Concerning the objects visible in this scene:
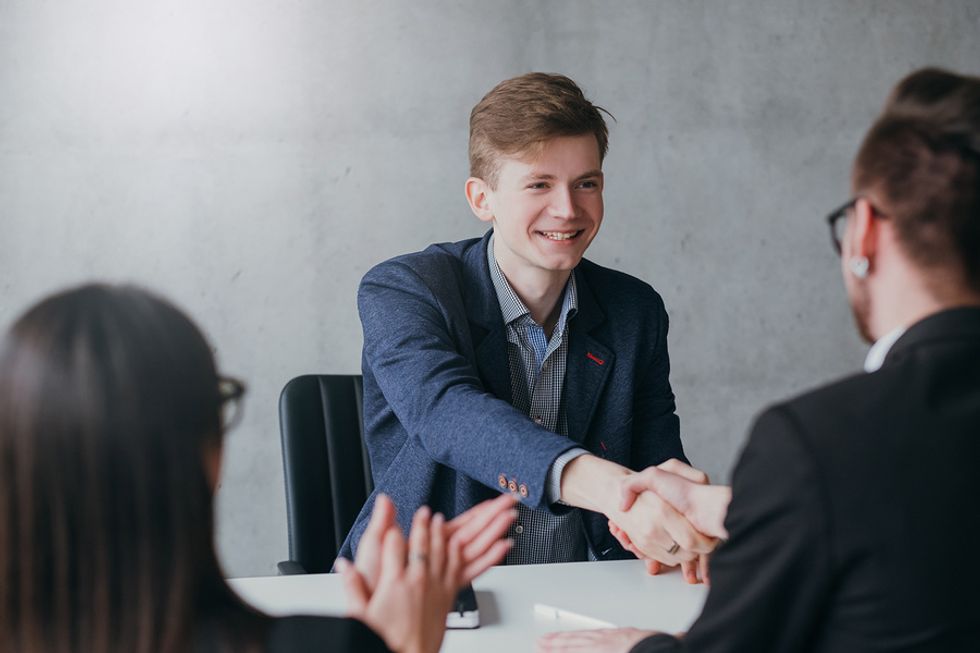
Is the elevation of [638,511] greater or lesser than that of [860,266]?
lesser

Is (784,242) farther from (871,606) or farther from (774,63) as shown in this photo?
(871,606)

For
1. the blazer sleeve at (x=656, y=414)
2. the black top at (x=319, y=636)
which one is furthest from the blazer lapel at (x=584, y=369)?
the black top at (x=319, y=636)

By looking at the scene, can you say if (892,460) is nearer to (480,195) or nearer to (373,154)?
(480,195)

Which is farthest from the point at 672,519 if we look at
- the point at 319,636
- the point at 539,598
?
the point at 319,636

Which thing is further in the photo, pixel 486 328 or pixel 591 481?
pixel 486 328

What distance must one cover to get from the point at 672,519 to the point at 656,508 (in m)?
0.04

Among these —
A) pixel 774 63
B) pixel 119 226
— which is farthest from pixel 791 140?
pixel 119 226

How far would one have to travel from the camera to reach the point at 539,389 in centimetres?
227

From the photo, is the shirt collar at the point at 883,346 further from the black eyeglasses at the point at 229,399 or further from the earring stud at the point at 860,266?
the black eyeglasses at the point at 229,399

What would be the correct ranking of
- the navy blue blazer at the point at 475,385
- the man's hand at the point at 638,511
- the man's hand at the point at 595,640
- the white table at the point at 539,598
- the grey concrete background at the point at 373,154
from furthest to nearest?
the grey concrete background at the point at 373,154 → the navy blue blazer at the point at 475,385 → the man's hand at the point at 638,511 → the white table at the point at 539,598 → the man's hand at the point at 595,640

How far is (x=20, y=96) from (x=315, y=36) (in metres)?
1.02

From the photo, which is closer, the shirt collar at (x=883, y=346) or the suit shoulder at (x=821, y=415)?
the suit shoulder at (x=821, y=415)

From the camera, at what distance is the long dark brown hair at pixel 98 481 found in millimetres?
782

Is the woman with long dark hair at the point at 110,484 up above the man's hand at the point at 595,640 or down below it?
above
